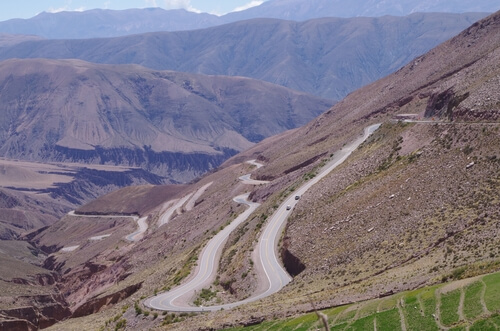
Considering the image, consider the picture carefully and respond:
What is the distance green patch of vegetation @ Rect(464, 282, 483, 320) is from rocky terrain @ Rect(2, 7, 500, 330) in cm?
383

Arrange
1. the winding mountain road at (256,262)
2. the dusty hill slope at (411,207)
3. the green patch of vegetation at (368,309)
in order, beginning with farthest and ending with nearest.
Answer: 1. the winding mountain road at (256,262)
2. the dusty hill slope at (411,207)
3. the green patch of vegetation at (368,309)

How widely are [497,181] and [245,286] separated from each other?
1948cm

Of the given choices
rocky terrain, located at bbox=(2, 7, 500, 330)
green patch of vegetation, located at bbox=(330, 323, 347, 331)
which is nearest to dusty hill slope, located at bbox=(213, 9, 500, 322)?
rocky terrain, located at bbox=(2, 7, 500, 330)

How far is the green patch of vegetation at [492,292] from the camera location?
26.9 metres

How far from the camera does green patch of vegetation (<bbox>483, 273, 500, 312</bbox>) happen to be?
26.9 meters

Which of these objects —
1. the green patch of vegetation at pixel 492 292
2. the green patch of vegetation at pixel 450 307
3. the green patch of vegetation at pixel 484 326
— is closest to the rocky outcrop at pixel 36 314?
the green patch of vegetation at pixel 450 307

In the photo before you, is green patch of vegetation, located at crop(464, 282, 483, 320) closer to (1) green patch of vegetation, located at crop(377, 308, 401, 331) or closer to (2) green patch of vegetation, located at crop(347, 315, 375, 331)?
(1) green patch of vegetation, located at crop(377, 308, 401, 331)

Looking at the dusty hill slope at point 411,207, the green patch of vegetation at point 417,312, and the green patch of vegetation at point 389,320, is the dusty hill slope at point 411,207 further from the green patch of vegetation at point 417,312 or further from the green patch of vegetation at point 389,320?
the green patch of vegetation at point 389,320

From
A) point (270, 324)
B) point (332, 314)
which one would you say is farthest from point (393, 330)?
point (270, 324)

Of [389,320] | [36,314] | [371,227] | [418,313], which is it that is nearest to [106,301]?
[36,314]

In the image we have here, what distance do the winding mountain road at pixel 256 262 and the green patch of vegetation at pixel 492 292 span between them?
73.9 ft

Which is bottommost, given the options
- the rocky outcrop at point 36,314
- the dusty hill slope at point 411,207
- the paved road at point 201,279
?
the rocky outcrop at point 36,314

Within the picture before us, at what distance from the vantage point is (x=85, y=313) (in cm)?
7994

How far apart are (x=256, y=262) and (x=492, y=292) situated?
32.2 m
